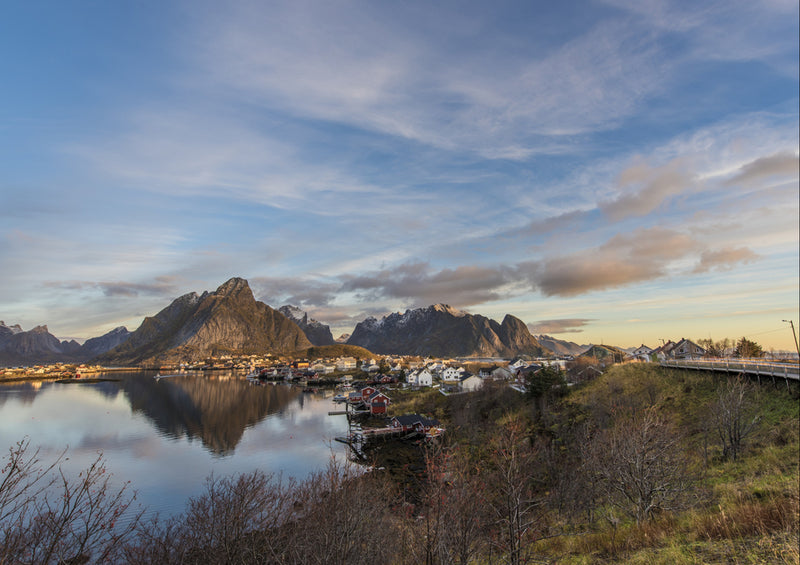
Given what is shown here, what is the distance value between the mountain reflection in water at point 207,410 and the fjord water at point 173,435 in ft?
0.61

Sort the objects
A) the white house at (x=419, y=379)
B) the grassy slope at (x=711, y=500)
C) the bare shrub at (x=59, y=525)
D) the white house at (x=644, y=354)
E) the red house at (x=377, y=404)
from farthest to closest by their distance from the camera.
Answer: the white house at (x=419, y=379)
the white house at (x=644, y=354)
the red house at (x=377, y=404)
the bare shrub at (x=59, y=525)
the grassy slope at (x=711, y=500)

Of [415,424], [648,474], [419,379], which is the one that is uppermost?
[648,474]

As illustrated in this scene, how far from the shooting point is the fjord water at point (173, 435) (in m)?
40.7

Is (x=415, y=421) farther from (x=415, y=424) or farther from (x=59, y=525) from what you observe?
(x=59, y=525)

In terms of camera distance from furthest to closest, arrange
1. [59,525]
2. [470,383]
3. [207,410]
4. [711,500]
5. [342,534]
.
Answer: [470,383]
[207,410]
[59,525]
[711,500]
[342,534]

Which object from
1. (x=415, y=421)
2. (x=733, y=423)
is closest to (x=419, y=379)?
(x=415, y=421)

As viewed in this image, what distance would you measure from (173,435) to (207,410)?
2515 cm

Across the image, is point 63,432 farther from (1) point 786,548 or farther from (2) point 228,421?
(1) point 786,548

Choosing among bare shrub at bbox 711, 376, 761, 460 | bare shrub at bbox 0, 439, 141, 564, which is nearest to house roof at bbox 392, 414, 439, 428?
bare shrub at bbox 0, 439, 141, 564

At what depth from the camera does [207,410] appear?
84125 millimetres

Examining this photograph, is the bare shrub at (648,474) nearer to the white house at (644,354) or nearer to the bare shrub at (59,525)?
the bare shrub at (59,525)

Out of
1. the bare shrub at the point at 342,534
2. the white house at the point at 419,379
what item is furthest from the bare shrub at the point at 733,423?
the white house at the point at 419,379

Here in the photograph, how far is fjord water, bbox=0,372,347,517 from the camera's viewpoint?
40.7 metres

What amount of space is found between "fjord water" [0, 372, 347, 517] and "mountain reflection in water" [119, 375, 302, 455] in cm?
19
